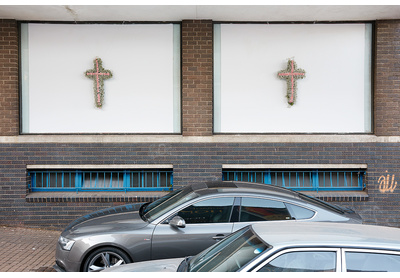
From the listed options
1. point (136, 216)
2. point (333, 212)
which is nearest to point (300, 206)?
point (333, 212)

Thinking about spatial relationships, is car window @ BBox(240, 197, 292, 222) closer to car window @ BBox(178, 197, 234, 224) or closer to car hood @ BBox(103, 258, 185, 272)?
car window @ BBox(178, 197, 234, 224)

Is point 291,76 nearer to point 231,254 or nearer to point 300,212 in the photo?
point 300,212

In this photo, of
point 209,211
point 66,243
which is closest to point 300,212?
point 209,211

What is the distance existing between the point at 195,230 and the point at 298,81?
5065 millimetres

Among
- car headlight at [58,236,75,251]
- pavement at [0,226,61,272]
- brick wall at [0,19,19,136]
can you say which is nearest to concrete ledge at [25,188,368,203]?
pavement at [0,226,61,272]

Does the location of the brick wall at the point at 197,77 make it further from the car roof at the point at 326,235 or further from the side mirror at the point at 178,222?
the car roof at the point at 326,235

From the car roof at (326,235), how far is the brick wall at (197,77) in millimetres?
5378

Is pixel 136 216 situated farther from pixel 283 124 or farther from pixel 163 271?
pixel 283 124

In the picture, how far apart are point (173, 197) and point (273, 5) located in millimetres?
4314

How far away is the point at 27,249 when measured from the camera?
783cm

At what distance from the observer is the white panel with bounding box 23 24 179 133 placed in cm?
962

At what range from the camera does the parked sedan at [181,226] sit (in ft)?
18.6

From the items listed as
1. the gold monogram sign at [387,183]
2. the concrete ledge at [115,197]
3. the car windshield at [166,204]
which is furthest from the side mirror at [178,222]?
the gold monogram sign at [387,183]

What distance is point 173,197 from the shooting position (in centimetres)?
648
